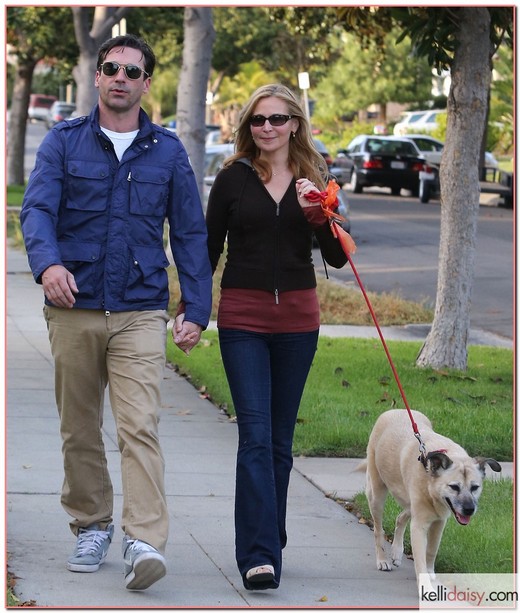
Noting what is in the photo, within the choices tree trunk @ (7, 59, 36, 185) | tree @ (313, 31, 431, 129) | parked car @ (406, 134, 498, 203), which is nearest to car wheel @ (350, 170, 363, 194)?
parked car @ (406, 134, 498, 203)

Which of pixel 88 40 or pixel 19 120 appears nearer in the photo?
pixel 88 40

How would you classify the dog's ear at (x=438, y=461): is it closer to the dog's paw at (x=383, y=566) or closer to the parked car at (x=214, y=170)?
the dog's paw at (x=383, y=566)

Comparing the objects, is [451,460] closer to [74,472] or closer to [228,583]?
[228,583]

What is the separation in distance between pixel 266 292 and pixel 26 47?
99.3 feet

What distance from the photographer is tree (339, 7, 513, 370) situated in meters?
10.6

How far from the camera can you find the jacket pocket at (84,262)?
5.21m

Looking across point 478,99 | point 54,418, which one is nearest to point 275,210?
point 54,418

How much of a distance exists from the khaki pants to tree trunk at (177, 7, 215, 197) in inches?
471

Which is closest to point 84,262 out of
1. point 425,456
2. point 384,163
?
point 425,456

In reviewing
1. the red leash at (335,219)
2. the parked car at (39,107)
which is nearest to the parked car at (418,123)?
the parked car at (39,107)

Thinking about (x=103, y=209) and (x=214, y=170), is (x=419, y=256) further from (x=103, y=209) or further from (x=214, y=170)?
(x=103, y=209)

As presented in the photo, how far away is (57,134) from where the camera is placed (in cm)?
532

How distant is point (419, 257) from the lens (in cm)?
2180

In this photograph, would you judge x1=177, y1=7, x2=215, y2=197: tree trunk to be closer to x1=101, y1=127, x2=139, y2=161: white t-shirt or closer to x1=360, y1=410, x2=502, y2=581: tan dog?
x1=360, y1=410, x2=502, y2=581: tan dog
